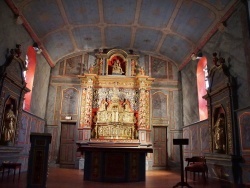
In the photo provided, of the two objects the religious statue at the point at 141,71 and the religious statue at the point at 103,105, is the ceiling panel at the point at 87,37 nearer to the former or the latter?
the religious statue at the point at 141,71

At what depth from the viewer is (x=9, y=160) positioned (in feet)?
25.0

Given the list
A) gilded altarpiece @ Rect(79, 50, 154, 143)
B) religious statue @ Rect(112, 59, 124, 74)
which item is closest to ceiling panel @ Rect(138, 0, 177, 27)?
gilded altarpiece @ Rect(79, 50, 154, 143)

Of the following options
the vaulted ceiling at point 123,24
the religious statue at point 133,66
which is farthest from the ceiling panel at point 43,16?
the religious statue at point 133,66

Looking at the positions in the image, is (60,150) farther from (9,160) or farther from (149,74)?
(149,74)

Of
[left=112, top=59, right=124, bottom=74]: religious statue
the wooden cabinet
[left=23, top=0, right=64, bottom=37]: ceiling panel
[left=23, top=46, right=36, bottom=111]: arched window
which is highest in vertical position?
[left=23, top=0, right=64, bottom=37]: ceiling panel

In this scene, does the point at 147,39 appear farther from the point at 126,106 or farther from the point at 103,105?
the point at 103,105

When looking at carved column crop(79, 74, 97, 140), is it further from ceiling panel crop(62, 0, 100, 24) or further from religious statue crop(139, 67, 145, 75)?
ceiling panel crop(62, 0, 100, 24)

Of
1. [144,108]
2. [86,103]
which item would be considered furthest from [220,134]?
[86,103]

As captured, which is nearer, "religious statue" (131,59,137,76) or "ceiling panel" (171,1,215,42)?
"ceiling panel" (171,1,215,42)

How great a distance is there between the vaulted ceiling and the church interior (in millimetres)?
48

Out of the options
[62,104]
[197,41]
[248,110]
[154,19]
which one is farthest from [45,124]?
[248,110]

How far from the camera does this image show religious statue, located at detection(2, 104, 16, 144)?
24.5ft

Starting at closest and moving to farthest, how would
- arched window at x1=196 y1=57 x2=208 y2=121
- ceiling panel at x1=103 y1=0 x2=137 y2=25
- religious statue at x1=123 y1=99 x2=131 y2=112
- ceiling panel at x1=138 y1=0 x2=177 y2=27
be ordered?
1. ceiling panel at x1=138 y1=0 x2=177 y2=27
2. ceiling panel at x1=103 y1=0 x2=137 y2=25
3. arched window at x1=196 y1=57 x2=208 y2=121
4. religious statue at x1=123 y1=99 x2=131 y2=112

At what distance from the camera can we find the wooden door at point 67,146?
11812 mm
